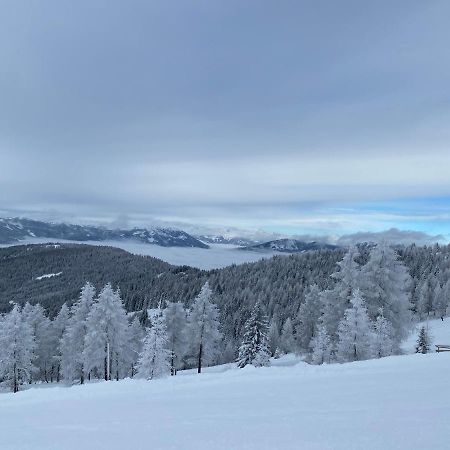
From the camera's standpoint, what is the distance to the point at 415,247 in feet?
647

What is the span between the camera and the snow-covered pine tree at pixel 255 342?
145 feet

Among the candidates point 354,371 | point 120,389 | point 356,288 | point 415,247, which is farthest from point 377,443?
point 415,247

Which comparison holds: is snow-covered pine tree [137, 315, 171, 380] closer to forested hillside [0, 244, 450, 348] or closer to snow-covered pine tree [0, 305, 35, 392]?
snow-covered pine tree [0, 305, 35, 392]

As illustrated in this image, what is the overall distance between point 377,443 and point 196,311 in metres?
42.0

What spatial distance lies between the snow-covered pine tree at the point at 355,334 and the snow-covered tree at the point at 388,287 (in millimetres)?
1411

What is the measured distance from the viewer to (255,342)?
4509 cm

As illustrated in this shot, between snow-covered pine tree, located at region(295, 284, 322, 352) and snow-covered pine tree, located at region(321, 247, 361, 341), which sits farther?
snow-covered pine tree, located at region(295, 284, 322, 352)

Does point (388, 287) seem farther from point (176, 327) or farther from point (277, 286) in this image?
point (277, 286)

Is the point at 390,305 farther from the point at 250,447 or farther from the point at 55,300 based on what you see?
the point at 55,300

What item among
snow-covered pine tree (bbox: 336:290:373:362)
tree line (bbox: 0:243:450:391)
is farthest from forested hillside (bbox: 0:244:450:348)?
snow-covered pine tree (bbox: 336:290:373:362)

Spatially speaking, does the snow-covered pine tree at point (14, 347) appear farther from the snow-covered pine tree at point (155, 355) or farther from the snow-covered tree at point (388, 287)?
the snow-covered tree at point (388, 287)

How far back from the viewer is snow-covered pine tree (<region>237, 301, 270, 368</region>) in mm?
44213

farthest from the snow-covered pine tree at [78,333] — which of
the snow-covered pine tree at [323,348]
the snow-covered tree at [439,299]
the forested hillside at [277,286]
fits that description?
the snow-covered tree at [439,299]

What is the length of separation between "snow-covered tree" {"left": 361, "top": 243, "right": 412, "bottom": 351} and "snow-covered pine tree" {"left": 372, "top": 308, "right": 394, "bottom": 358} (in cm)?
59
